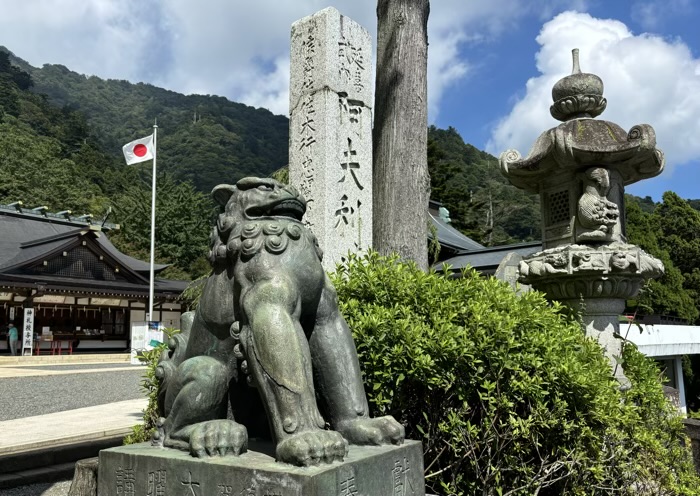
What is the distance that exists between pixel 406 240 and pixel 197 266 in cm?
3169

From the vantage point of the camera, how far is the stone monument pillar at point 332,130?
5.05 metres

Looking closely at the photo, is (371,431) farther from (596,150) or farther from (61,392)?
(61,392)

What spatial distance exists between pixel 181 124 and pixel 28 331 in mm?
51891

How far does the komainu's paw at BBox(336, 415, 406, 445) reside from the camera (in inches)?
87.1

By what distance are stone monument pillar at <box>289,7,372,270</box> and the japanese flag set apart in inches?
575

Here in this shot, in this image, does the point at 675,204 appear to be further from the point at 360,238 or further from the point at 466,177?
the point at 360,238

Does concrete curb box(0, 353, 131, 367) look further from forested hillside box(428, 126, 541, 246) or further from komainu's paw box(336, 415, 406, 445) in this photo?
forested hillside box(428, 126, 541, 246)

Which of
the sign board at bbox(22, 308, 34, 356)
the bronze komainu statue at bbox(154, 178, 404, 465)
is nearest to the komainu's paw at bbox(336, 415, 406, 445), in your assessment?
the bronze komainu statue at bbox(154, 178, 404, 465)

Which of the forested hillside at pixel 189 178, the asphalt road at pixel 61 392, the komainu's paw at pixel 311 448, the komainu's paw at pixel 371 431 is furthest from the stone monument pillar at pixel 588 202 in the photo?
the forested hillside at pixel 189 178

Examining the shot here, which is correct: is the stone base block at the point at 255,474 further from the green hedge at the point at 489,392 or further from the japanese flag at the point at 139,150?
the japanese flag at the point at 139,150

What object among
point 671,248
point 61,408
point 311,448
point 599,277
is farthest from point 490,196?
point 311,448

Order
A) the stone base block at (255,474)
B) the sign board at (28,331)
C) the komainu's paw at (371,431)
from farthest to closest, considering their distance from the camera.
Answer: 1. the sign board at (28,331)
2. the komainu's paw at (371,431)
3. the stone base block at (255,474)

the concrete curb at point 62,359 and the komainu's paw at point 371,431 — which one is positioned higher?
the komainu's paw at point 371,431

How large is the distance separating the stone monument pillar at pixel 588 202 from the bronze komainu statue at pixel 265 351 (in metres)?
3.40
